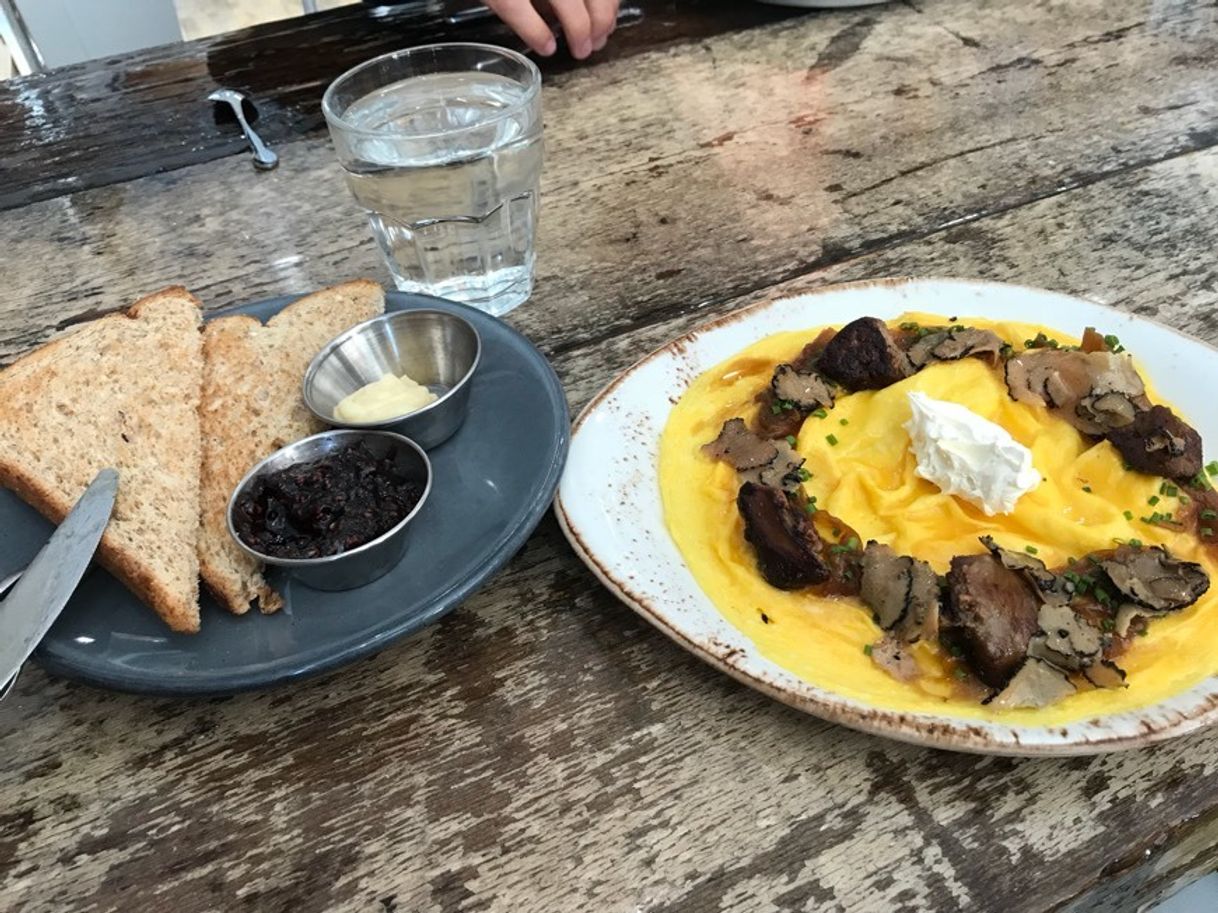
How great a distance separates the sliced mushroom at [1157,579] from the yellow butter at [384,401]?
48.5 inches

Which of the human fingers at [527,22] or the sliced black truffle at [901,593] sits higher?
the human fingers at [527,22]

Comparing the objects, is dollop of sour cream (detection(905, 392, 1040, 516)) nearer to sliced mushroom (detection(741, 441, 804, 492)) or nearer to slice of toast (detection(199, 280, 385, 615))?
sliced mushroom (detection(741, 441, 804, 492))

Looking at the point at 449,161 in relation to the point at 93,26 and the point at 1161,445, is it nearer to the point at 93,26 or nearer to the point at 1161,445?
the point at 1161,445

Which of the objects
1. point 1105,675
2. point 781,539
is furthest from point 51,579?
point 1105,675

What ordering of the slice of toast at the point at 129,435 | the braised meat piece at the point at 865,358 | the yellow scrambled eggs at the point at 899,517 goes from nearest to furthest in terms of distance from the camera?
the yellow scrambled eggs at the point at 899,517 → the slice of toast at the point at 129,435 → the braised meat piece at the point at 865,358

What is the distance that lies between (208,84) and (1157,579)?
11.4 ft

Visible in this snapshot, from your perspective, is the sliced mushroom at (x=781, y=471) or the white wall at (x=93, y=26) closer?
the sliced mushroom at (x=781, y=471)

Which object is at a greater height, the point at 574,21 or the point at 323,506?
the point at 574,21

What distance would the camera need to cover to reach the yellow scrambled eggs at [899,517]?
1438mm

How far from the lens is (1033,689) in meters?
1.39

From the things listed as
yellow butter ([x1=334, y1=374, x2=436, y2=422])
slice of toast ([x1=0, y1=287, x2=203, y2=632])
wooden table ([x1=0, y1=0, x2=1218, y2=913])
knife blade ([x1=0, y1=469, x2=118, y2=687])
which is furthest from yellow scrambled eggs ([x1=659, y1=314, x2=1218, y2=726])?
knife blade ([x1=0, y1=469, x2=118, y2=687])

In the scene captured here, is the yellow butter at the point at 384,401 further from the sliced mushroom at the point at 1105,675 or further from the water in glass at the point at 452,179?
the sliced mushroom at the point at 1105,675

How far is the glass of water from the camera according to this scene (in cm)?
225

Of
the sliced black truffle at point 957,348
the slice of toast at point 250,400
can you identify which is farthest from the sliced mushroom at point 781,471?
the slice of toast at point 250,400
